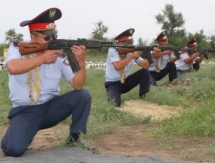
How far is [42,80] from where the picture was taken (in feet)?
15.5

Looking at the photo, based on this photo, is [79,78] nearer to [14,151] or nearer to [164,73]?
[14,151]

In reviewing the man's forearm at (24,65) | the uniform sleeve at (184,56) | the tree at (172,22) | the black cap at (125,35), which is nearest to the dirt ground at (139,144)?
the man's forearm at (24,65)

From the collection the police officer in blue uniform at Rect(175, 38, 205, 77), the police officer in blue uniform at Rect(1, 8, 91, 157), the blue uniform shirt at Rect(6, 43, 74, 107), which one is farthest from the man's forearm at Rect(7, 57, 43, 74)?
the police officer in blue uniform at Rect(175, 38, 205, 77)

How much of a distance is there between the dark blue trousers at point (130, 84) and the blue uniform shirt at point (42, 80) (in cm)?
322

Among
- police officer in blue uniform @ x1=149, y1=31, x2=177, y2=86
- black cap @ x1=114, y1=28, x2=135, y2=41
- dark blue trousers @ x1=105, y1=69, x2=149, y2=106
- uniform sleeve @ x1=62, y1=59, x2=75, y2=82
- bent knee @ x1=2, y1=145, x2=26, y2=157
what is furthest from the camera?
police officer in blue uniform @ x1=149, y1=31, x2=177, y2=86

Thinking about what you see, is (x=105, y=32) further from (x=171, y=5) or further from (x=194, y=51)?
(x=194, y=51)

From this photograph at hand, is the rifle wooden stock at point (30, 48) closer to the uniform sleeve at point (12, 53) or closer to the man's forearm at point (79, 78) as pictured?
the uniform sleeve at point (12, 53)

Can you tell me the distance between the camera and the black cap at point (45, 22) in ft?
15.3

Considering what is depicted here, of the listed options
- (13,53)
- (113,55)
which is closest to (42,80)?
(13,53)

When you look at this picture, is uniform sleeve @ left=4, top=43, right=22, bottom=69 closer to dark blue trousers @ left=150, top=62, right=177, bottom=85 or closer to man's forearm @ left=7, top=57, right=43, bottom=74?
man's forearm @ left=7, top=57, right=43, bottom=74

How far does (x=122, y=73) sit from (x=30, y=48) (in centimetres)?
372

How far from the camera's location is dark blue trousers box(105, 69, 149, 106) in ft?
26.6

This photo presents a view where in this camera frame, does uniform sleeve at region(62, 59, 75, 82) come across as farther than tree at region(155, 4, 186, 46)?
No

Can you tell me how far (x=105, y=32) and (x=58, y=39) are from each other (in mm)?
27364
